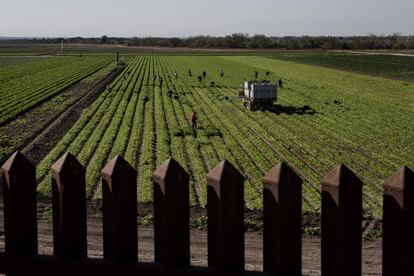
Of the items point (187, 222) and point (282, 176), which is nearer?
point (282, 176)

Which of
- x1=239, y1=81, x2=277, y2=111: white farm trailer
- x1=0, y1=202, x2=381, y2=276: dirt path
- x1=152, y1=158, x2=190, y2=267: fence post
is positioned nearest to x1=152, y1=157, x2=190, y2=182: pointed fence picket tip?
x1=152, y1=158, x2=190, y2=267: fence post

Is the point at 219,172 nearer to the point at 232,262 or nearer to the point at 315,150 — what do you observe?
the point at 232,262

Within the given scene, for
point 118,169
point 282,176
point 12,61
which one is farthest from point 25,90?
point 12,61

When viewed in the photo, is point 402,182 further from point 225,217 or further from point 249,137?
point 249,137

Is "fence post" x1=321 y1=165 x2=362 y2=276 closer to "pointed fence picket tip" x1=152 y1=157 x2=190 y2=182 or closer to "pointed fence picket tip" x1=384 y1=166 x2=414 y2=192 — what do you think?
"pointed fence picket tip" x1=384 y1=166 x2=414 y2=192

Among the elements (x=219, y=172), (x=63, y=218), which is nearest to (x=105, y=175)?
(x=63, y=218)

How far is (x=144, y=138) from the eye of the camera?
24953 millimetres

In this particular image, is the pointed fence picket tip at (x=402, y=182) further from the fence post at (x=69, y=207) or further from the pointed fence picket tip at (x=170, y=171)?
the fence post at (x=69, y=207)

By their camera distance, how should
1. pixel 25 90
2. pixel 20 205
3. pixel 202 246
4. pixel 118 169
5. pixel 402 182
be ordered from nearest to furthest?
pixel 402 182 → pixel 118 169 → pixel 20 205 → pixel 202 246 → pixel 25 90

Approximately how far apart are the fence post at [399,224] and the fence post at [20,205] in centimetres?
152

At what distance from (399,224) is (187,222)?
34.0 inches

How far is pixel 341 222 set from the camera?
2.35m

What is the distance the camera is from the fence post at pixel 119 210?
2480mm

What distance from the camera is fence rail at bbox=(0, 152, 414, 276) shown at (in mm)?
2344
